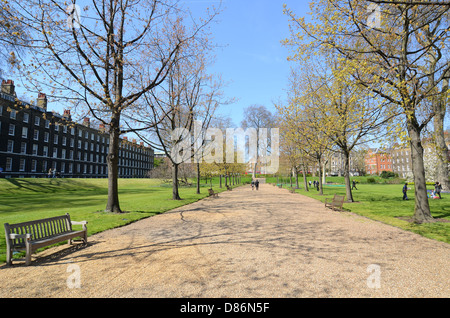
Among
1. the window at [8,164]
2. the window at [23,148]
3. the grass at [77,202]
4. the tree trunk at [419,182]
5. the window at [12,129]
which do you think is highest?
the window at [12,129]

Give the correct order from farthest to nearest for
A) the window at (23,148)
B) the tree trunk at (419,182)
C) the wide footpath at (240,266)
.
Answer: the window at (23,148) < the tree trunk at (419,182) < the wide footpath at (240,266)

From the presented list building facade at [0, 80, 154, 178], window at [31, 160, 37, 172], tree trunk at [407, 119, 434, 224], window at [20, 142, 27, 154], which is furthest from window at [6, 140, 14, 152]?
tree trunk at [407, 119, 434, 224]

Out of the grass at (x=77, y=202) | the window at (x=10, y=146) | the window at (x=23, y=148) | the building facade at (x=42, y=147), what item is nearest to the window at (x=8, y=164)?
the building facade at (x=42, y=147)

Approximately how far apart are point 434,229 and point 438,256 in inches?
152

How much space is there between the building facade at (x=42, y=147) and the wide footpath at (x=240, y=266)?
82.3 ft

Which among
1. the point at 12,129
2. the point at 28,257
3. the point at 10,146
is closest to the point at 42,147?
the point at 10,146

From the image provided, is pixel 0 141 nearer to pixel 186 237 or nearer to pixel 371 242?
pixel 186 237

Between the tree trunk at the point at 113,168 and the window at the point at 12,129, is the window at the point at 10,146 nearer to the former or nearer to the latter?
the window at the point at 12,129

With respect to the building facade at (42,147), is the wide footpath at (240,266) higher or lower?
lower

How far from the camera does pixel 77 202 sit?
1964 cm

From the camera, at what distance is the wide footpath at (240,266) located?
4215mm

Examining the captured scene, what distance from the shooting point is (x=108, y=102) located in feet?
→ 37.7

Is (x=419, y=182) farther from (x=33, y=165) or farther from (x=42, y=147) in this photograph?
(x=42, y=147)

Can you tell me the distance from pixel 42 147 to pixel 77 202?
42.0 m
